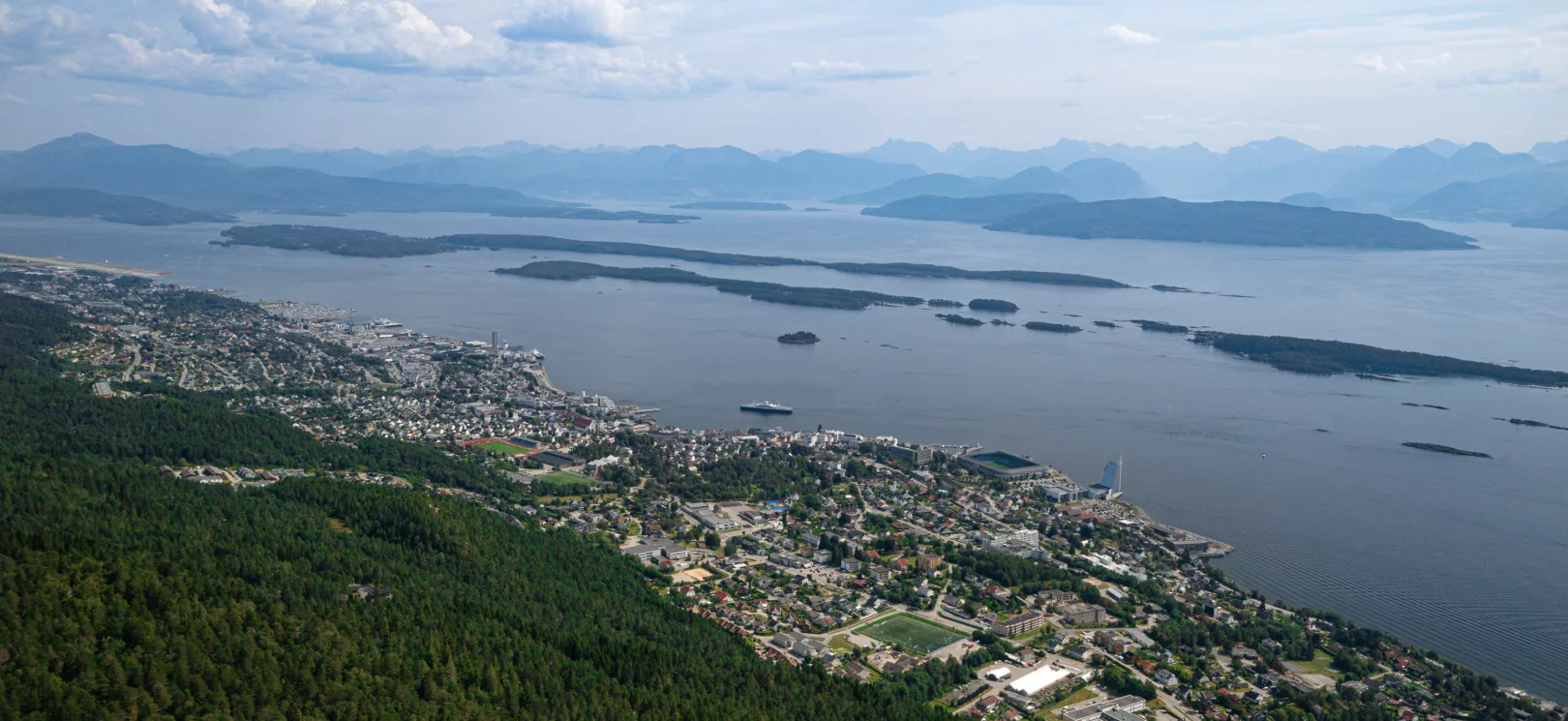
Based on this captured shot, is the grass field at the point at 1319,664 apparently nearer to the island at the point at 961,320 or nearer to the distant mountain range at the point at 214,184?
the island at the point at 961,320

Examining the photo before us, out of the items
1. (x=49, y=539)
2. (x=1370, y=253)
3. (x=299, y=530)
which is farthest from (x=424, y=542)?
(x=1370, y=253)

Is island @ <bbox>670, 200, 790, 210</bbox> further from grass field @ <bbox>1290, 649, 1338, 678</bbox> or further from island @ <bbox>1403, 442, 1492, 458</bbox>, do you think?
grass field @ <bbox>1290, 649, 1338, 678</bbox>

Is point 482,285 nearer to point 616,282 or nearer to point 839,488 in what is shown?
point 616,282

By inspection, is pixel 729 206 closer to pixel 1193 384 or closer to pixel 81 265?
pixel 81 265

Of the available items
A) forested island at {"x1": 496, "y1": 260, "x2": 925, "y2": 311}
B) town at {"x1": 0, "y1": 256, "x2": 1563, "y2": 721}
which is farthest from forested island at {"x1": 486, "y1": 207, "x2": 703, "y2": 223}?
town at {"x1": 0, "y1": 256, "x2": 1563, "y2": 721}

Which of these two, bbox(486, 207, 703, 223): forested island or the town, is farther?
bbox(486, 207, 703, 223): forested island
